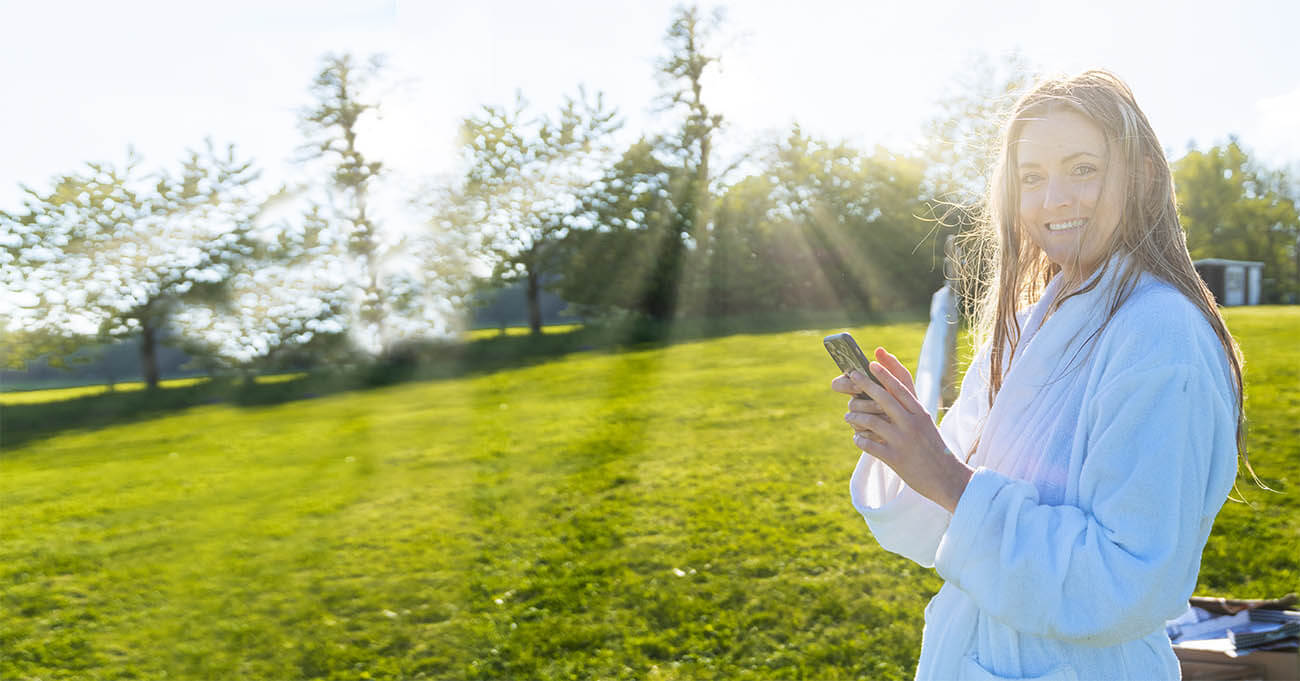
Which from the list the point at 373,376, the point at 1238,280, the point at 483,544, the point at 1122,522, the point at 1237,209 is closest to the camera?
the point at 1122,522

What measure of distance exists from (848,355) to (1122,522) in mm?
377

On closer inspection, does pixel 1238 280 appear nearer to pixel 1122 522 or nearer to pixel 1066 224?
pixel 1066 224

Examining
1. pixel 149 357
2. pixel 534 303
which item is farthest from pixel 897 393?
pixel 534 303

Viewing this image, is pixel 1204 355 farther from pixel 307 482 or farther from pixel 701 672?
pixel 307 482

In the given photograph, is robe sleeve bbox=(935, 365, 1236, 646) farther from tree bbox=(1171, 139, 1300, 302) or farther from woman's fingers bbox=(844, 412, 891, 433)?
tree bbox=(1171, 139, 1300, 302)

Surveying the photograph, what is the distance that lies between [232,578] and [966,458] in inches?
214

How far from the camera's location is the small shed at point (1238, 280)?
23984mm

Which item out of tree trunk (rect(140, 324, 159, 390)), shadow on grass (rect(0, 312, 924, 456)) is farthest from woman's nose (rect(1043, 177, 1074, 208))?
shadow on grass (rect(0, 312, 924, 456))

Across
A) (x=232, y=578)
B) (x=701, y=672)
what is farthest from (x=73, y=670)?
(x=701, y=672)

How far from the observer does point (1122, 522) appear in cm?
96

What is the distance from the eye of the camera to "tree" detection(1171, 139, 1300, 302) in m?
27.1

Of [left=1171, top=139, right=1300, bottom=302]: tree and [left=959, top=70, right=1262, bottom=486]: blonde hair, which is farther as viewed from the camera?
[left=1171, top=139, right=1300, bottom=302]: tree

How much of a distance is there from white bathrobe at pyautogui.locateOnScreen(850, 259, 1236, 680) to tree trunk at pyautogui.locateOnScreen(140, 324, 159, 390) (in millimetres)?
10099

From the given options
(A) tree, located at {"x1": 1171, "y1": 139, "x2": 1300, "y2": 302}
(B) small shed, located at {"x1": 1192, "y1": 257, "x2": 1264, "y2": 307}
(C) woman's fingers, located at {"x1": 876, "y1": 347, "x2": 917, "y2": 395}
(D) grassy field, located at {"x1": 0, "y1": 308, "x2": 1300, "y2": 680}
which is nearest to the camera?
(C) woman's fingers, located at {"x1": 876, "y1": 347, "x2": 917, "y2": 395}
